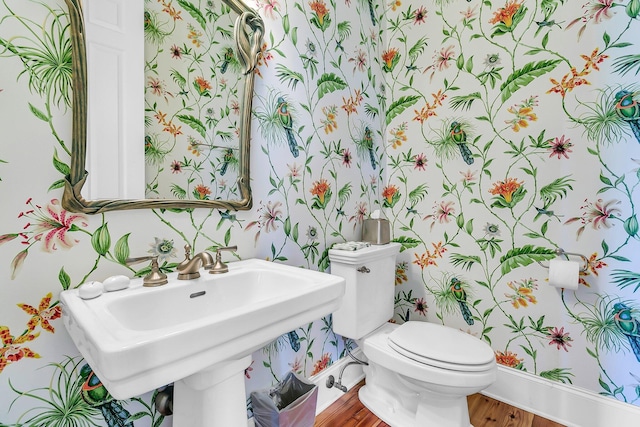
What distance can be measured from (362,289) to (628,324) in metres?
1.15

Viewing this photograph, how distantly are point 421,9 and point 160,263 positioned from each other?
2.04 meters

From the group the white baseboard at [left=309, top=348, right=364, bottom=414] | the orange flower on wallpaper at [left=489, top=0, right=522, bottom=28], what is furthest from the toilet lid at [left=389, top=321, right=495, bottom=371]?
the orange flower on wallpaper at [left=489, top=0, right=522, bottom=28]

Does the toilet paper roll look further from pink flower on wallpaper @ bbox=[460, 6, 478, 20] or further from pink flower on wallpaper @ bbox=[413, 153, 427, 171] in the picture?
pink flower on wallpaper @ bbox=[460, 6, 478, 20]

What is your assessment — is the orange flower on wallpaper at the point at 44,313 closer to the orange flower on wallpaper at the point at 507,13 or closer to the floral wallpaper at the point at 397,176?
the floral wallpaper at the point at 397,176

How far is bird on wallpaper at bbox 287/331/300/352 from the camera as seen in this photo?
53.2 inches

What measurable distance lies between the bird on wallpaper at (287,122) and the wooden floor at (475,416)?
1306 mm

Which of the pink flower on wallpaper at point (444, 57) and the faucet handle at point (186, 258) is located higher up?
the pink flower on wallpaper at point (444, 57)

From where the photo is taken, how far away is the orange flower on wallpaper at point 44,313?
0.72 metres

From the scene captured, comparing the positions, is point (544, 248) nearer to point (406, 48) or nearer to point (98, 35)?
point (406, 48)

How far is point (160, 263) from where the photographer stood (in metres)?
0.95

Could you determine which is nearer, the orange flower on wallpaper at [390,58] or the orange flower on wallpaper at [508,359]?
the orange flower on wallpaper at [508,359]

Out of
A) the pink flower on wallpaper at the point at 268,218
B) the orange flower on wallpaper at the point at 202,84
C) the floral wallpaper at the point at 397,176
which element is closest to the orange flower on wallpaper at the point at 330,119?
the floral wallpaper at the point at 397,176

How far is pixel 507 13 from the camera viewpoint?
4.97 feet

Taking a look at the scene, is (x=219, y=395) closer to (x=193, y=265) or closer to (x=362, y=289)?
(x=193, y=265)
